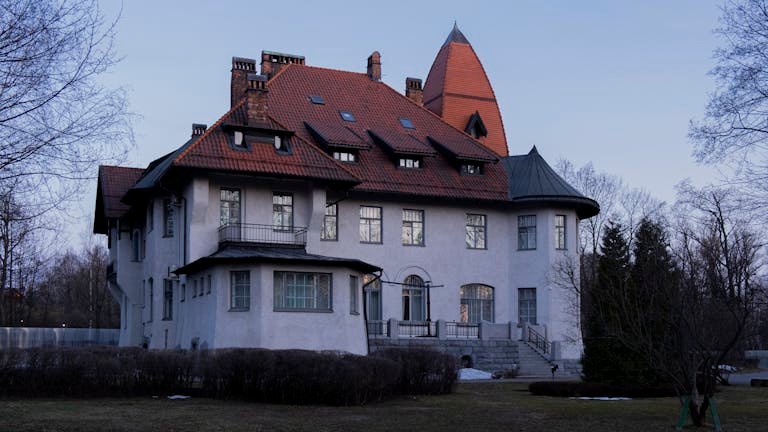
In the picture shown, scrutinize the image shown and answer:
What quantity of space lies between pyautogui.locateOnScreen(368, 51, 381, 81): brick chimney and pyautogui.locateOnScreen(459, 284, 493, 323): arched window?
38.3ft

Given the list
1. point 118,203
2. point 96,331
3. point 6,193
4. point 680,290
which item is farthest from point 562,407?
point 96,331

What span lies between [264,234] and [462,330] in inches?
370

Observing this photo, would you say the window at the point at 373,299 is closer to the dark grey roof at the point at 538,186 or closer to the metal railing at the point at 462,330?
the metal railing at the point at 462,330

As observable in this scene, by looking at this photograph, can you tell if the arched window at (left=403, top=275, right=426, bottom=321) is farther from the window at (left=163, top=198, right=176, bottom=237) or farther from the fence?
the fence

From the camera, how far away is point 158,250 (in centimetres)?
3684

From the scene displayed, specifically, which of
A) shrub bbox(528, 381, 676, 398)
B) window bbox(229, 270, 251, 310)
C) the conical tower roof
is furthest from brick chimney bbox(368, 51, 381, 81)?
shrub bbox(528, 381, 676, 398)

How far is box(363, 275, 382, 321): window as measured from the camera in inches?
1537

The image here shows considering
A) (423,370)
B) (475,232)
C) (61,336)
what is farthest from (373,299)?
(61,336)

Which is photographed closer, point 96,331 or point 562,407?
point 562,407

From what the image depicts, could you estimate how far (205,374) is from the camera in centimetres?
2153

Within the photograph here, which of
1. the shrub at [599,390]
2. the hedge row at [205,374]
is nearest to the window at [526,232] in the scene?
the shrub at [599,390]

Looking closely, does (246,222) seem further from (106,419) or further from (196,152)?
(106,419)

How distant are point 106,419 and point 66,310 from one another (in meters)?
72.3

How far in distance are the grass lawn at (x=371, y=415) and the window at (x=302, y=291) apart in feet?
31.2
